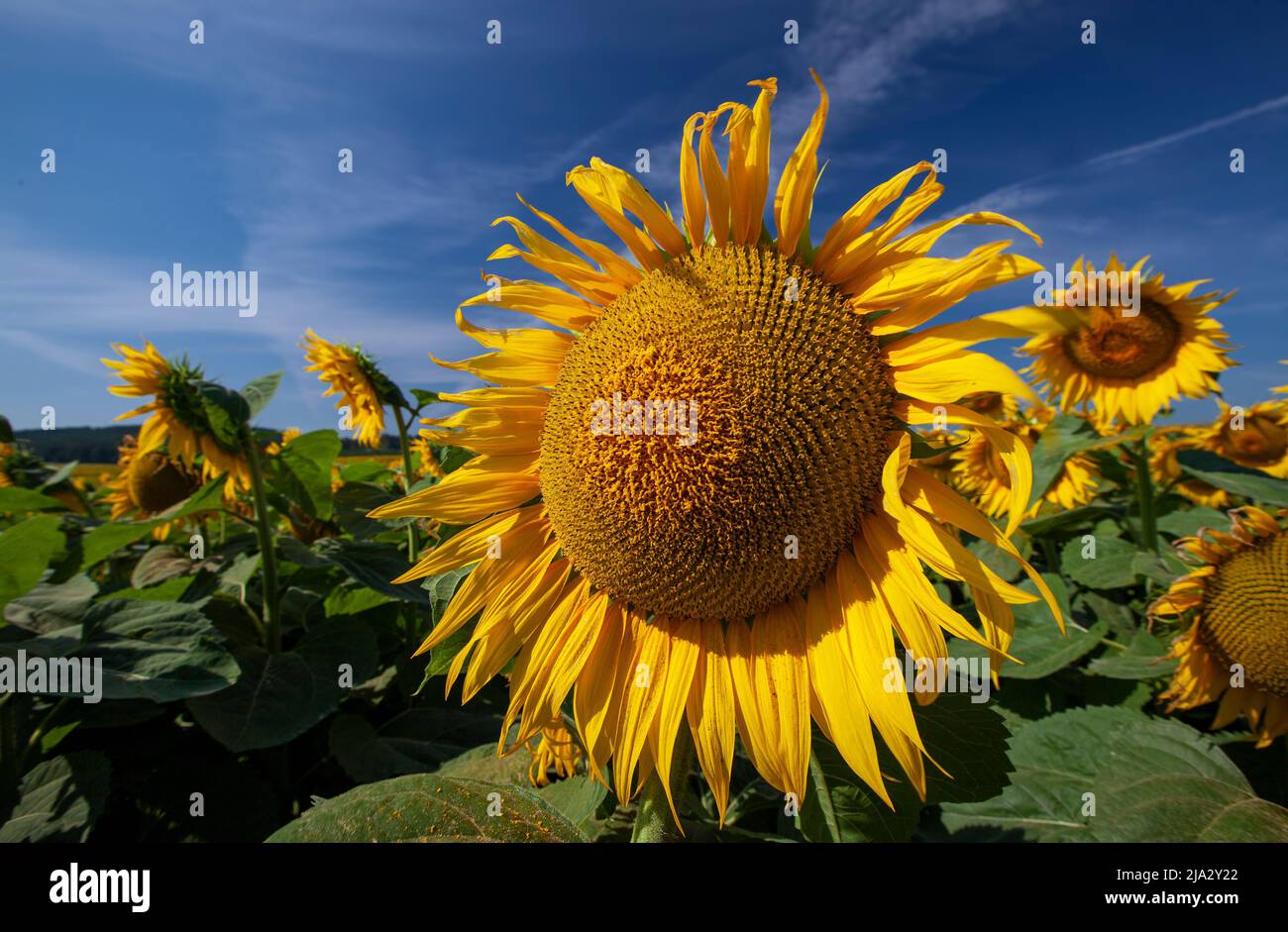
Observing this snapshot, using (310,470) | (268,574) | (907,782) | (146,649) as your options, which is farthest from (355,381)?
(907,782)

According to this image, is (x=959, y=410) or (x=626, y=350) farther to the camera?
(x=626, y=350)

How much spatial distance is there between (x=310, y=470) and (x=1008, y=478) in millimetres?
4949

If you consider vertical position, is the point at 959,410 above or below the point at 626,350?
below

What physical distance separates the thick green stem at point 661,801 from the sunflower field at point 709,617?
11mm

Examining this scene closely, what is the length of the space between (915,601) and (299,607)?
3.78 meters

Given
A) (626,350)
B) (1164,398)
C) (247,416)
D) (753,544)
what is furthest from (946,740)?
(1164,398)

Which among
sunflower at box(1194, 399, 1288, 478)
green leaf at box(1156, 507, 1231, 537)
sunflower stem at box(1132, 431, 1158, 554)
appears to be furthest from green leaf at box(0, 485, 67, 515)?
sunflower at box(1194, 399, 1288, 478)

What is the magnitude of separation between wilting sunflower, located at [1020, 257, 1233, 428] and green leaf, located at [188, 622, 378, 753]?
4.64m

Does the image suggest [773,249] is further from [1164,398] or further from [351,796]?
[1164,398]

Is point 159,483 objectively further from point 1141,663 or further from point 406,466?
point 1141,663

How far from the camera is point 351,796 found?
1.57 meters

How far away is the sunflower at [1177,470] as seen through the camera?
6.29m

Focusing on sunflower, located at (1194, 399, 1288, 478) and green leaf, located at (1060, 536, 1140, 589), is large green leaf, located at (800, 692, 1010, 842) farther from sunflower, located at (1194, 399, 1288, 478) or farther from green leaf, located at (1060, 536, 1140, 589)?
sunflower, located at (1194, 399, 1288, 478)

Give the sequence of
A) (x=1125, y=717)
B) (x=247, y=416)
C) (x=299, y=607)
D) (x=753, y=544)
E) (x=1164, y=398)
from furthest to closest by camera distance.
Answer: (x=1164, y=398), (x=299, y=607), (x=247, y=416), (x=1125, y=717), (x=753, y=544)
